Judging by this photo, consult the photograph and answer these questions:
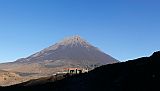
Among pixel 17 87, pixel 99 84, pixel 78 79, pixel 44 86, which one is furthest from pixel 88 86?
pixel 17 87

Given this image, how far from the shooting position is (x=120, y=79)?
61.0 metres

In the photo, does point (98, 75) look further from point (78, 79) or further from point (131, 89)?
point (131, 89)

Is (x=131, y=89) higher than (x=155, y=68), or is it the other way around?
(x=155, y=68)

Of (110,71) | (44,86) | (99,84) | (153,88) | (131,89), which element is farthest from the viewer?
(44,86)

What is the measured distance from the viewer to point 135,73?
6000 cm

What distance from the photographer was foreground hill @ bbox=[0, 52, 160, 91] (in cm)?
5462

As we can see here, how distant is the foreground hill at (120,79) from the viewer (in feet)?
179

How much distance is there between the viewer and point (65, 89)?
74.3 meters

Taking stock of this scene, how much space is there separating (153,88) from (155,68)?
→ 23.6 ft

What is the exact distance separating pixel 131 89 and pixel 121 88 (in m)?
2.78

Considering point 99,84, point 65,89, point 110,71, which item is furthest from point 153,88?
point 65,89

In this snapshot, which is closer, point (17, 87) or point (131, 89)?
point (131, 89)

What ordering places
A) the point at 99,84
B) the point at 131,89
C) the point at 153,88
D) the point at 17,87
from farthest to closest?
the point at 17,87, the point at 99,84, the point at 131,89, the point at 153,88

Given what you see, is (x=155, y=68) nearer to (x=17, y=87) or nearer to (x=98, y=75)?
(x=98, y=75)
